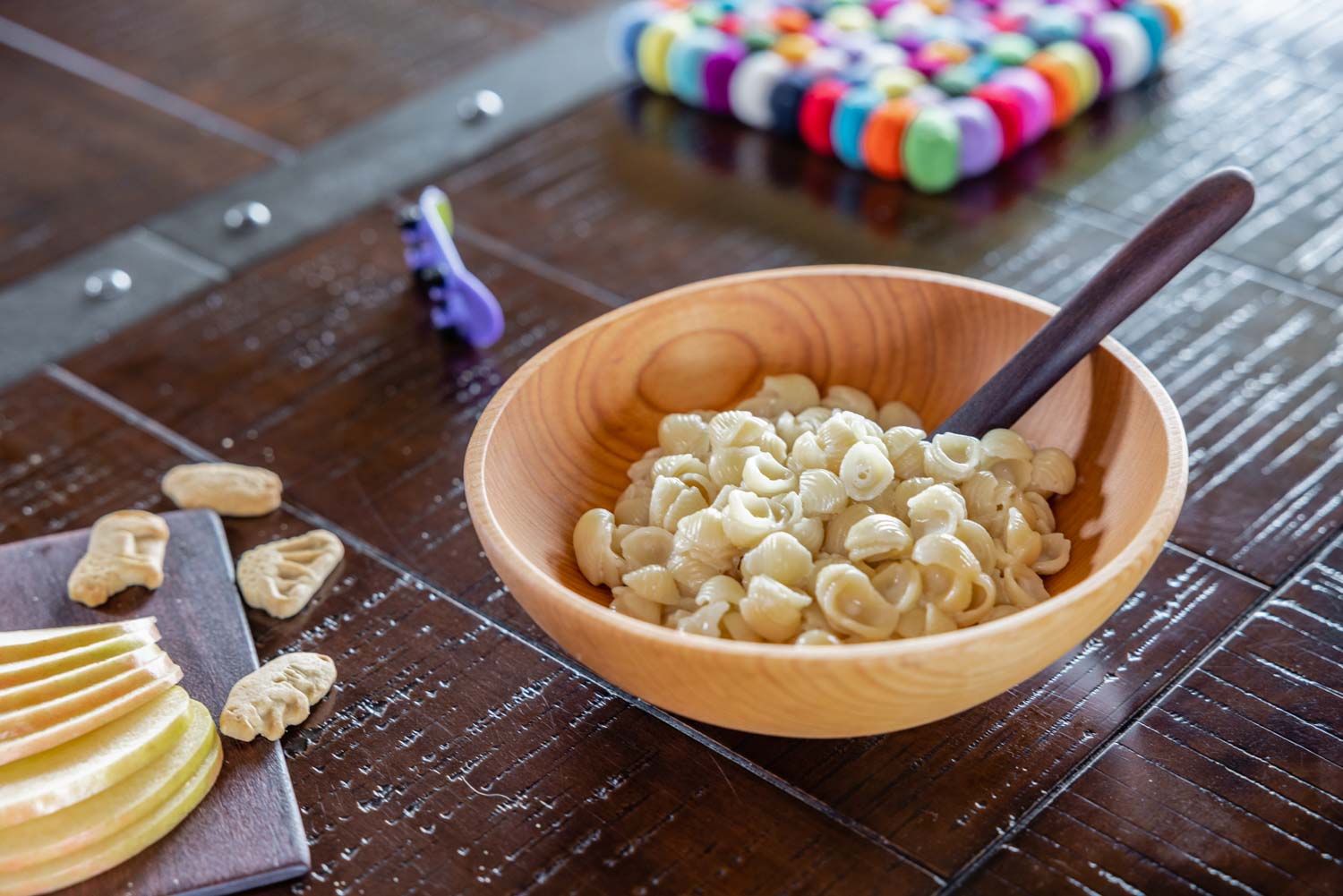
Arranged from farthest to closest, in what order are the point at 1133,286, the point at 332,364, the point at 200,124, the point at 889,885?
the point at 200,124
the point at 332,364
the point at 1133,286
the point at 889,885

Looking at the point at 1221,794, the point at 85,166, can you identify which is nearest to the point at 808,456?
the point at 1221,794

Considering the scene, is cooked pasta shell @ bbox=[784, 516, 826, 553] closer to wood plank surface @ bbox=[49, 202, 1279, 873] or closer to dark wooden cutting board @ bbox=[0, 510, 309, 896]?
wood plank surface @ bbox=[49, 202, 1279, 873]

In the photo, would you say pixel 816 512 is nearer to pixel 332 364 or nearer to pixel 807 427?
pixel 807 427

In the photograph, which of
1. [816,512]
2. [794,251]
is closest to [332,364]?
[794,251]

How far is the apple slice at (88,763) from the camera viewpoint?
0.60 meters

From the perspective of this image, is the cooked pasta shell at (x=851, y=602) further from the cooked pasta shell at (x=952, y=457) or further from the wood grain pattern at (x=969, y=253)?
the wood grain pattern at (x=969, y=253)

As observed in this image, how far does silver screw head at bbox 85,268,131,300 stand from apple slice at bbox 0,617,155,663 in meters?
0.43

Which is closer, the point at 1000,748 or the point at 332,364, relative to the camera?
the point at 1000,748

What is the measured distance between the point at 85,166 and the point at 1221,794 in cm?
115

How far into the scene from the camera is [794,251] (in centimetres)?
108

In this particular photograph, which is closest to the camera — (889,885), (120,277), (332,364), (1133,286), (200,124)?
(889,885)

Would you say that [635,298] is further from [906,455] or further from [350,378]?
[906,455]

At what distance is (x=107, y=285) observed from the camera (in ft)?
3.58

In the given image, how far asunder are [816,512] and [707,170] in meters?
0.58
